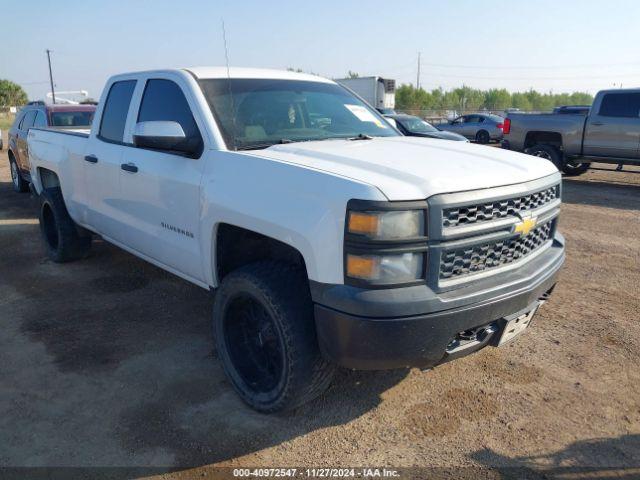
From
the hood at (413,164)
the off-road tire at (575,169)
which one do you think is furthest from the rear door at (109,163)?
the off-road tire at (575,169)

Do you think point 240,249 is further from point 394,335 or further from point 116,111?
point 116,111

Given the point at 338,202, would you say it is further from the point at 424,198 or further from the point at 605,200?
the point at 605,200

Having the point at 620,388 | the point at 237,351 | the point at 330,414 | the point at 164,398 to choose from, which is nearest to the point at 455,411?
the point at 330,414

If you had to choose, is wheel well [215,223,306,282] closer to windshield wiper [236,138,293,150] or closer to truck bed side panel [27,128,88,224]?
windshield wiper [236,138,293,150]

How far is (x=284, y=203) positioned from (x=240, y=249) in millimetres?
787

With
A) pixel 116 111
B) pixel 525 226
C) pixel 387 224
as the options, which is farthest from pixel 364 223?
pixel 116 111

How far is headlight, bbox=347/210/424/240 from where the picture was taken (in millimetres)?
2355

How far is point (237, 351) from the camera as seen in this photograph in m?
3.26

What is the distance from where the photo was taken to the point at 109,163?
438 centimetres

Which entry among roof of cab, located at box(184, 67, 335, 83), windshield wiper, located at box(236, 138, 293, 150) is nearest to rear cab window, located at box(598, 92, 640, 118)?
roof of cab, located at box(184, 67, 335, 83)

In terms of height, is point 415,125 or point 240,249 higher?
point 415,125

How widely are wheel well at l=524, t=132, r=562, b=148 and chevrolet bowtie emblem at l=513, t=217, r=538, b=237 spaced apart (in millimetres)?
10327

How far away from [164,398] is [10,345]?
1.54 meters

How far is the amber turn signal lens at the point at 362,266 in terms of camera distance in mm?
2385
